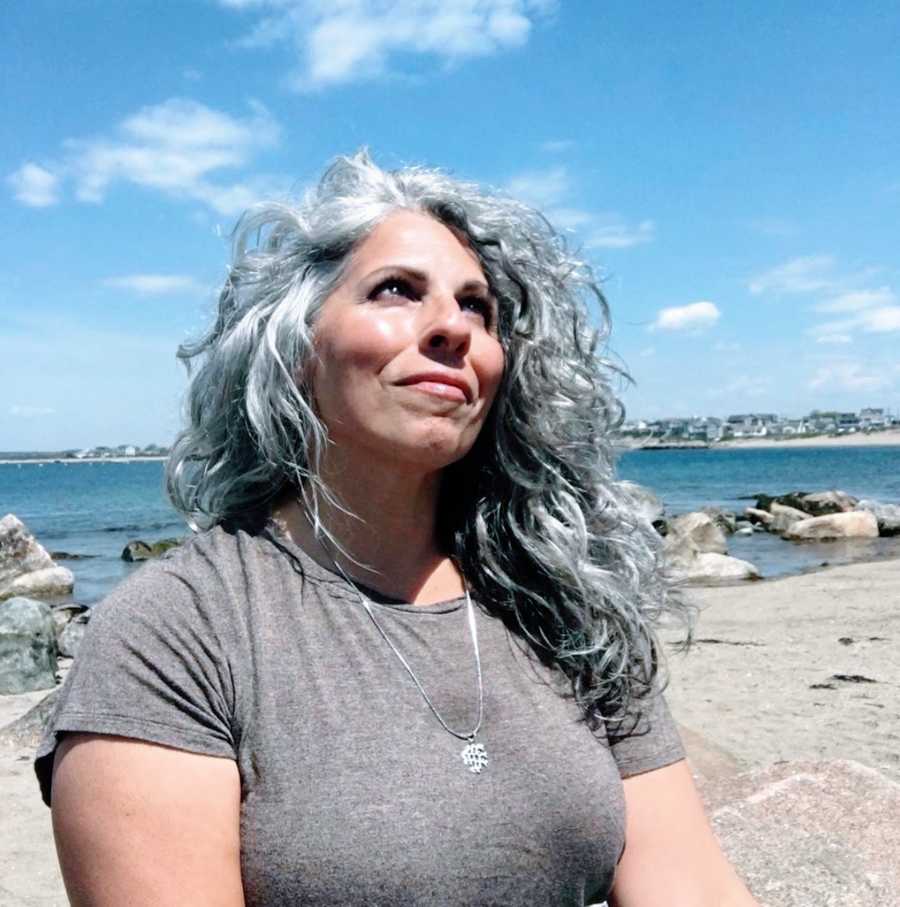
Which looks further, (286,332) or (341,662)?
(286,332)

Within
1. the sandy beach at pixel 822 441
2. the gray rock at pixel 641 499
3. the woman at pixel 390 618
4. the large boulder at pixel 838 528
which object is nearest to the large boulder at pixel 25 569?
the large boulder at pixel 838 528

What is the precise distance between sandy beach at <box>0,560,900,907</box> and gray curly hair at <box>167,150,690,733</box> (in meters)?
1.75

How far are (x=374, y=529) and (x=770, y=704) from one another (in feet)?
23.4

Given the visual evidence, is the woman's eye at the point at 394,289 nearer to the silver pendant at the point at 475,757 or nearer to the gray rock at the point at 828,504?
the silver pendant at the point at 475,757

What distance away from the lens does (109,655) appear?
1.62m

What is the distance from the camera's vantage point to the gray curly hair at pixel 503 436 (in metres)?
2.08

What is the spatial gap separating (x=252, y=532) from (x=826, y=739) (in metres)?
6.37

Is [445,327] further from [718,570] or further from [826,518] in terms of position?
[826,518]

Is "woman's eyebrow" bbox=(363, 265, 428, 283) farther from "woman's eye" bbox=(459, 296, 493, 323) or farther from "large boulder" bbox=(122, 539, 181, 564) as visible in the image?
"large boulder" bbox=(122, 539, 181, 564)

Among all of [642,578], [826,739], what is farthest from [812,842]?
[826,739]

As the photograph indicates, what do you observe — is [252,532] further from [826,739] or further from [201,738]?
[826,739]

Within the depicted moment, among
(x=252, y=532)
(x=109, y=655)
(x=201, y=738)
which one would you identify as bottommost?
(x=201, y=738)

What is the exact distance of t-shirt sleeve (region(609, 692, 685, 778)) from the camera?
6.77ft

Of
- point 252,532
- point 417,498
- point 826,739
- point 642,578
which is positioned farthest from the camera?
point 826,739
